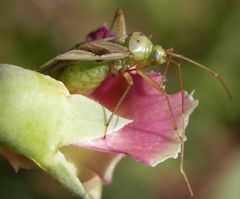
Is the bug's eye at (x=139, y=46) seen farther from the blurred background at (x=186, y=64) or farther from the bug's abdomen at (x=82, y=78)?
the blurred background at (x=186, y=64)

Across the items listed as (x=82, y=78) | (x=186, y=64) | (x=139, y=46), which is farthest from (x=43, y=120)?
(x=186, y=64)

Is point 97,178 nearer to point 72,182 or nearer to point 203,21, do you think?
point 72,182

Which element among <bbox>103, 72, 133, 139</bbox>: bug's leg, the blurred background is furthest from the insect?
the blurred background

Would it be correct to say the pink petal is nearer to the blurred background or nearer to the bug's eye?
the bug's eye

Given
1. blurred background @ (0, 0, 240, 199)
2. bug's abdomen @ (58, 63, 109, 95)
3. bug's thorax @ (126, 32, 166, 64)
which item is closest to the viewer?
bug's abdomen @ (58, 63, 109, 95)

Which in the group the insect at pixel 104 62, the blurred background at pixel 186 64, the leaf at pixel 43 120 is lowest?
the blurred background at pixel 186 64

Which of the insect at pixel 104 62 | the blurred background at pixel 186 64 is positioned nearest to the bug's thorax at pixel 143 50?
the insect at pixel 104 62

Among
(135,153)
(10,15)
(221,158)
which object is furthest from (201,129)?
(135,153)
